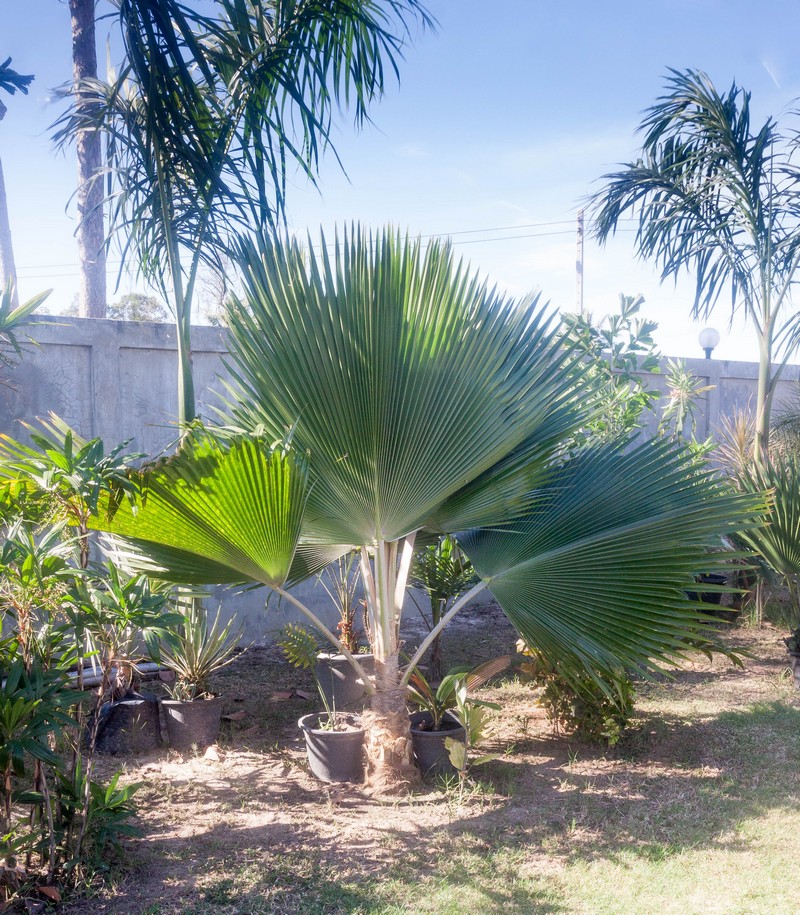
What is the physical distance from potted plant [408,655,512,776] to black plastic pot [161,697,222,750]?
113 centimetres

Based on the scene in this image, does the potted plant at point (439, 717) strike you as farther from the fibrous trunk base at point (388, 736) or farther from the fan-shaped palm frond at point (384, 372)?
the fan-shaped palm frond at point (384, 372)

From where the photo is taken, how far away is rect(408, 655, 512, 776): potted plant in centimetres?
422

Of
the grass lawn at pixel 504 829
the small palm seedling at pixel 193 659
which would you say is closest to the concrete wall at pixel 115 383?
the small palm seedling at pixel 193 659

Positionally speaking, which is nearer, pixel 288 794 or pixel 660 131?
pixel 288 794

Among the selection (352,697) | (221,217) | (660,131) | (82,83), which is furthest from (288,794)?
(660,131)

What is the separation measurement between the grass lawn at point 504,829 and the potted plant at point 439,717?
171 millimetres

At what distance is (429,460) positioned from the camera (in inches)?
147

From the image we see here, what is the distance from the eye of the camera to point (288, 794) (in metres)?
4.00

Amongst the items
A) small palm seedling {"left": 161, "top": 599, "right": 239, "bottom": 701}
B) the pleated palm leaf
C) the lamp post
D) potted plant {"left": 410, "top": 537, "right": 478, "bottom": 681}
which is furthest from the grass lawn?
the lamp post

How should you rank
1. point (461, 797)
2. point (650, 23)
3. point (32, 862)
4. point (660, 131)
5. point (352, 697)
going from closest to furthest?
point (32, 862)
point (461, 797)
point (352, 697)
point (660, 131)
point (650, 23)

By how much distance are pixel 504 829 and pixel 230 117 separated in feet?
12.1

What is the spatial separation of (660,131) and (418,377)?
5.26 m

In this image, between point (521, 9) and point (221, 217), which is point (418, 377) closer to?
point (221, 217)

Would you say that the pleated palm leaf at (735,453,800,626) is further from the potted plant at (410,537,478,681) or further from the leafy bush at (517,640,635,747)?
the potted plant at (410,537,478,681)
